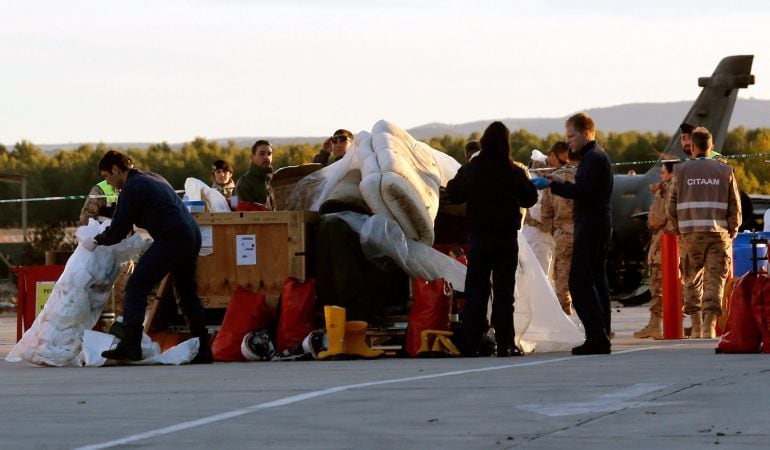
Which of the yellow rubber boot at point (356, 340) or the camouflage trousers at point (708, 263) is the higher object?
the camouflage trousers at point (708, 263)

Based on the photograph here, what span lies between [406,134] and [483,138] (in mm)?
2012

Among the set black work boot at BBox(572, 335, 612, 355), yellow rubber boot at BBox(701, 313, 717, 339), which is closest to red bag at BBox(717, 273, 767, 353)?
black work boot at BBox(572, 335, 612, 355)

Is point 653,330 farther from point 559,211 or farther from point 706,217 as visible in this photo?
point 706,217

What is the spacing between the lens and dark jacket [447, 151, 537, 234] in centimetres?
1575

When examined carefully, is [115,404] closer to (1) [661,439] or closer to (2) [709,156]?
(1) [661,439]

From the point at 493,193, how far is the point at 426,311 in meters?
1.21

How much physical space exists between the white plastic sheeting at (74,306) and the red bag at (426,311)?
2597mm

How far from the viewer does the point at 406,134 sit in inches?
704

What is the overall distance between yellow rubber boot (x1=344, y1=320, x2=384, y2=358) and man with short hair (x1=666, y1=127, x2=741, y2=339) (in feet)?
13.6

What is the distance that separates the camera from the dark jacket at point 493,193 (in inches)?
620

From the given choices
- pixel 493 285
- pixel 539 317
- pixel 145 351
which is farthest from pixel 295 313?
pixel 539 317

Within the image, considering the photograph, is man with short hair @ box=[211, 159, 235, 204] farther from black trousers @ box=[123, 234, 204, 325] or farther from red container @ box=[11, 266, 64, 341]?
black trousers @ box=[123, 234, 204, 325]

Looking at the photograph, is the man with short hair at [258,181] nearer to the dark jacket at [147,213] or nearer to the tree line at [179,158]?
the dark jacket at [147,213]

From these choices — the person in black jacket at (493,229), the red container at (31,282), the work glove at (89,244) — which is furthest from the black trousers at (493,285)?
the red container at (31,282)
